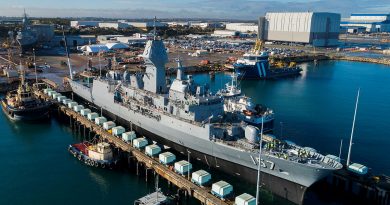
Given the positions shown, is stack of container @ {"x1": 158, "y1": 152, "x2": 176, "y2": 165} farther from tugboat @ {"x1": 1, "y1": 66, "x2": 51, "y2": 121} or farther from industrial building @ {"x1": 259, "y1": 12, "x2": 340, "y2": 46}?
industrial building @ {"x1": 259, "y1": 12, "x2": 340, "y2": 46}

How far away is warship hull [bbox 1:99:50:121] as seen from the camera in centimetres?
4147

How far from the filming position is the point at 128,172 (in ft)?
97.9

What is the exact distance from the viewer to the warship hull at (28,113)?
136 feet

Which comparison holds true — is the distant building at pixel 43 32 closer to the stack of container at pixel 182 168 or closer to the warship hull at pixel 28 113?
the warship hull at pixel 28 113

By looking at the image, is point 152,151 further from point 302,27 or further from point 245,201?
point 302,27

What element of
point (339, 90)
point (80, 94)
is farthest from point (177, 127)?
point (339, 90)

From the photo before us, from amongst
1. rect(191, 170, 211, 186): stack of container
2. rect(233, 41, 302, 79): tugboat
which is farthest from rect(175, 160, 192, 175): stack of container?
rect(233, 41, 302, 79): tugboat

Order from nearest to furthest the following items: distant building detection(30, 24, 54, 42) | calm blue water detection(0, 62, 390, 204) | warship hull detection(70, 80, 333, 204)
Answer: warship hull detection(70, 80, 333, 204) < calm blue water detection(0, 62, 390, 204) < distant building detection(30, 24, 54, 42)

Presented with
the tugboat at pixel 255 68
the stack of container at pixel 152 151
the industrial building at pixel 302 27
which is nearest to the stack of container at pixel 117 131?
the stack of container at pixel 152 151

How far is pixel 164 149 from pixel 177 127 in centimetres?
434

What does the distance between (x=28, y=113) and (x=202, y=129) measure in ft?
84.7

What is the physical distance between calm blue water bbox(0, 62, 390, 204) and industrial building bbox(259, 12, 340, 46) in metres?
78.3

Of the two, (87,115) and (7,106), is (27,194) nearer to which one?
(87,115)

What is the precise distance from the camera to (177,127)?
31125mm
